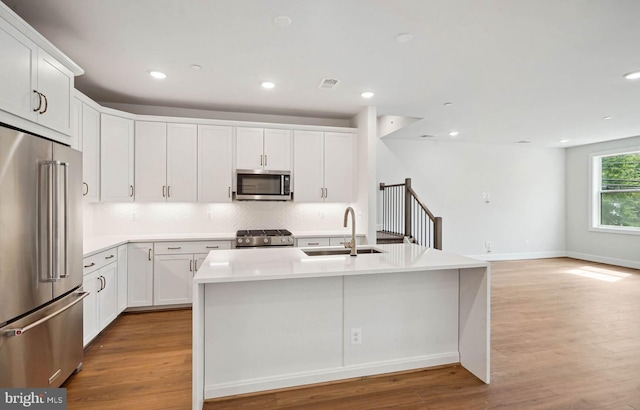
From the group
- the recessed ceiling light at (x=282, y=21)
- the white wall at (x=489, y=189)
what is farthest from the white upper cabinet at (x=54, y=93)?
the white wall at (x=489, y=189)

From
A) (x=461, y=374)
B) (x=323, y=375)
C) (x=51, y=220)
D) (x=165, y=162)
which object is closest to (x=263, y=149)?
(x=165, y=162)

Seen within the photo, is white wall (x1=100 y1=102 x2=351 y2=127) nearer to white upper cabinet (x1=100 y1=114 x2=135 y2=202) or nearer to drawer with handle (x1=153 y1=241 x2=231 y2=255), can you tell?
white upper cabinet (x1=100 y1=114 x2=135 y2=202)

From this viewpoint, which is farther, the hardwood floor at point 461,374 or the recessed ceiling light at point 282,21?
the recessed ceiling light at point 282,21

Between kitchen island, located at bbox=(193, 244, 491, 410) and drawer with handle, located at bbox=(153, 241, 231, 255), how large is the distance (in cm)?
152

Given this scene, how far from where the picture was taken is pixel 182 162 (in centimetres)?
426

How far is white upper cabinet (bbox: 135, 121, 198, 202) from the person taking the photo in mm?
4148

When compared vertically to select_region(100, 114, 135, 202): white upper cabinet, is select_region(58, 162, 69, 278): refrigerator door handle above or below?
below

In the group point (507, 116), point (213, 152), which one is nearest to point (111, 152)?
point (213, 152)

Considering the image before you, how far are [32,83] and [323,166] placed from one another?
3.30m

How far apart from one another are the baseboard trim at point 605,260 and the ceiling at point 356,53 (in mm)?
3673

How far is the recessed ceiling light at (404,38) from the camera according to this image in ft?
8.21

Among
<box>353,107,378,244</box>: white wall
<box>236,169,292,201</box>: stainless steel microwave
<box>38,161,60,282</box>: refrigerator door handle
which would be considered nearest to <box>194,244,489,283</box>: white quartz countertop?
<box>38,161,60,282</box>: refrigerator door handle

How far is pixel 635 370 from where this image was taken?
2621 mm

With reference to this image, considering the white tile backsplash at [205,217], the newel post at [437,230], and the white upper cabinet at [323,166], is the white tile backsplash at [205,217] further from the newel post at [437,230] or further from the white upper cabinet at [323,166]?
the newel post at [437,230]
